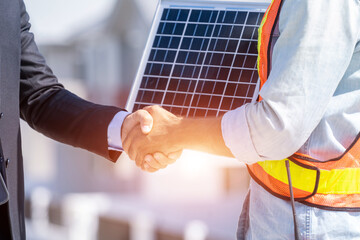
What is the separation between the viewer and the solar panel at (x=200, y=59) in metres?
2.30

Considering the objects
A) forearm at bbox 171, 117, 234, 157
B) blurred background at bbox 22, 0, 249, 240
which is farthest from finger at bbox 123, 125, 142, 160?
blurred background at bbox 22, 0, 249, 240

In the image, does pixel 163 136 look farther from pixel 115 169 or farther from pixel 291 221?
pixel 115 169

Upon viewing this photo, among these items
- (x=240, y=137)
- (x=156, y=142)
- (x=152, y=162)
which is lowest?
(x=152, y=162)

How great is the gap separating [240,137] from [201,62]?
2.33ft

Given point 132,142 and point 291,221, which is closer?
point 291,221

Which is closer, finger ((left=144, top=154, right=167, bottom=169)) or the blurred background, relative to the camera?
finger ((left=144, top=154, right=167, bottom=169))

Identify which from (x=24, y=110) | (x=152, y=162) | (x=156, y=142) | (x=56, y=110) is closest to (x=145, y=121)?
(x=156, y=142)

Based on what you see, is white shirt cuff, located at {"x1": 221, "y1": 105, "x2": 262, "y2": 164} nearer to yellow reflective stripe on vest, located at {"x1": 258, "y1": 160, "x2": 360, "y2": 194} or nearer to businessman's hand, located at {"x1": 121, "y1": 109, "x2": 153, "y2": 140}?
yellow reflective stripe on vest, located at {"x1": 258, "y1": 160, "x2": 360, "y2": 194}

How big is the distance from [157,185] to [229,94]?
60.8 ft

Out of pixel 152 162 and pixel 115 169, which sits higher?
pixel 152 162

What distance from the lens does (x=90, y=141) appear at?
8.32ft

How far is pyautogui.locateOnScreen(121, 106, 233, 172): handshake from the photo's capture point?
1.91 meters

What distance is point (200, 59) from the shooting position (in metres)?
2.40

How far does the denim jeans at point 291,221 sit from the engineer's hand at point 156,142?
16.2 inches
